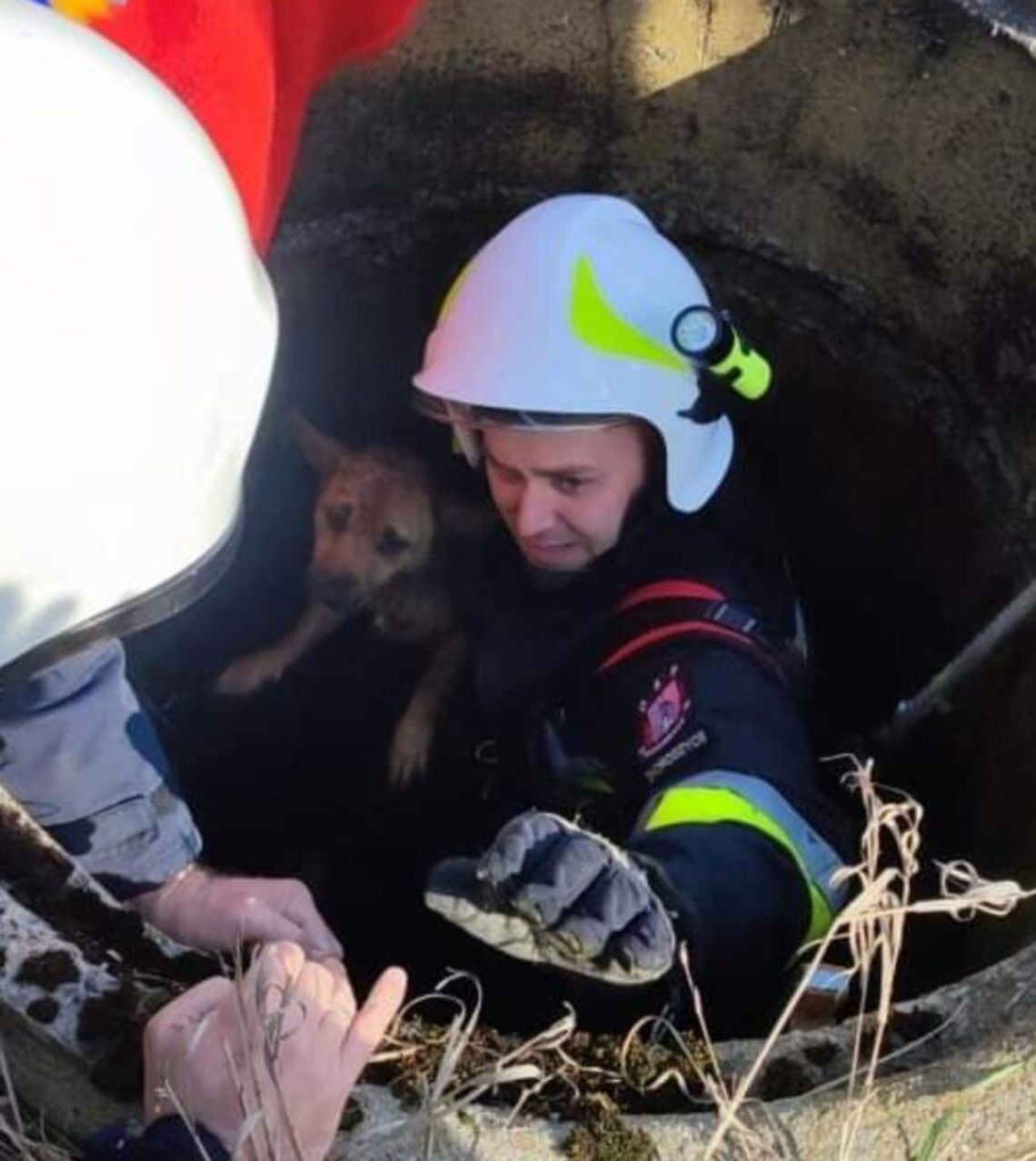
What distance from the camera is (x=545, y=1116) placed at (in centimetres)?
178

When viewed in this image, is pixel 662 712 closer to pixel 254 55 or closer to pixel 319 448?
pixel 319 448

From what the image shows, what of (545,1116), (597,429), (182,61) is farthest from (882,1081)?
(182,61)

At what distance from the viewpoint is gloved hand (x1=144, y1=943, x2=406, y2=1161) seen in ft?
5.49

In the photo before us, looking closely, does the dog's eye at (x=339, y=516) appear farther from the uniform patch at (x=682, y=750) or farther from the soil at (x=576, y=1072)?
the soil at (x=576, y=1072)

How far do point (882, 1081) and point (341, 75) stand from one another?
2073mm

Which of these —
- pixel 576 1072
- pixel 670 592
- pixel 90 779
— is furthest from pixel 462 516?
→ pixel 576 1072

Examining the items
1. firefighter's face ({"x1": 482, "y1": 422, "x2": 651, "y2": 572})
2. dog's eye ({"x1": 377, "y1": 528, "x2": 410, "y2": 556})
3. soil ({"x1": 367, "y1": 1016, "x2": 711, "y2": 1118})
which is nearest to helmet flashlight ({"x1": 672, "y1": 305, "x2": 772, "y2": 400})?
firefighter's face ({"x1": 482, "y1": 422, "x2": 651, "y2": 572})

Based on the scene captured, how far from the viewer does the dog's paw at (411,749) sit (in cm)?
320

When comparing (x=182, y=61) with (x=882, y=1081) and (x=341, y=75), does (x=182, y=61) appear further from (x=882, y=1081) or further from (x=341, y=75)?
(x=882, y=1081)

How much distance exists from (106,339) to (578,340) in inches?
39.8

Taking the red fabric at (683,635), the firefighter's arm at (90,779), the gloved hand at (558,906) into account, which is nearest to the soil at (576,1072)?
the gloved hand at (558,906)

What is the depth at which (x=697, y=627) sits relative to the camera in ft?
9.14

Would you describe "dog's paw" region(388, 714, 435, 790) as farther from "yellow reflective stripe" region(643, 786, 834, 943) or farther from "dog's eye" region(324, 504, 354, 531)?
"yellow reflective stripe" region(643, 786, 834, 943)

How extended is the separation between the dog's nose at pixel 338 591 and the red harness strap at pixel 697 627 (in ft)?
1.79
